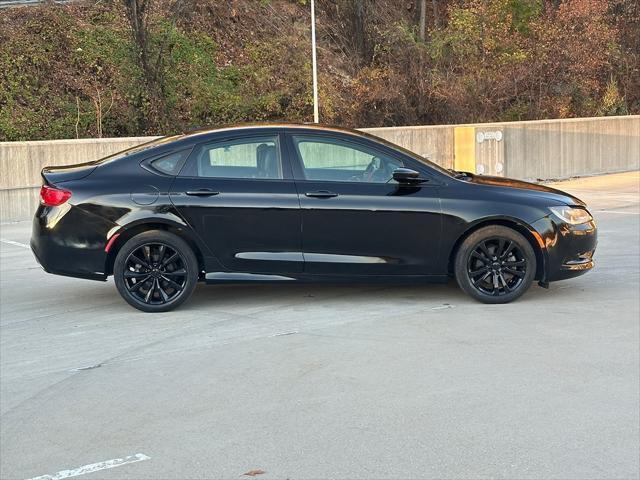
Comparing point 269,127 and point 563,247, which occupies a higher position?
point 269,127

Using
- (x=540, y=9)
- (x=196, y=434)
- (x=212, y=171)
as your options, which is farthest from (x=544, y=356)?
(x=540, y=9)

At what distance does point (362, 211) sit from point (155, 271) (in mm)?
1837

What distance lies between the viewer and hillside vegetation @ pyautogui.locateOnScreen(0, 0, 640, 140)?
23094 millimetres

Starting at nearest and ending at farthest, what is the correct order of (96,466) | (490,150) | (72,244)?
(96,466) → (72,244) → (490,150)

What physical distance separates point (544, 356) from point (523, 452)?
196 centimetres

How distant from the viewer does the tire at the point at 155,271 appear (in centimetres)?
816

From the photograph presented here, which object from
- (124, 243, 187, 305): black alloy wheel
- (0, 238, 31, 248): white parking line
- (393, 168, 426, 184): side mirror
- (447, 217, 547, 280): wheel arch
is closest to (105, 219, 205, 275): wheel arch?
(124, 243, 187, 305): black alloy wheel

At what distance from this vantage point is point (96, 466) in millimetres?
4828

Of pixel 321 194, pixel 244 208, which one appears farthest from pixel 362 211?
pixel 244 208

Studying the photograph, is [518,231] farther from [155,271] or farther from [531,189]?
[155,271]

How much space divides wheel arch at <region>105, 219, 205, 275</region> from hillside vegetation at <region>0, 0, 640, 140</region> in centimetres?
1410

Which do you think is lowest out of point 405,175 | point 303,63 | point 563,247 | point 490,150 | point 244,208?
point 563,247

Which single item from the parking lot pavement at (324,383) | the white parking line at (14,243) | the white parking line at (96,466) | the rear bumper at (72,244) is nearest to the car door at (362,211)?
the parking lot pavement at (324,383)

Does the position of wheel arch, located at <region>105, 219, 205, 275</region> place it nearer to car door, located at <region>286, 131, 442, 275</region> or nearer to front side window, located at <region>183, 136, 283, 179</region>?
front side window, located at <region>183, 136, 283, 179</region>
